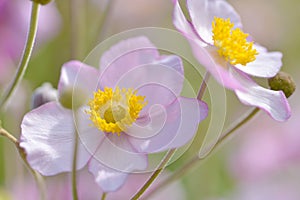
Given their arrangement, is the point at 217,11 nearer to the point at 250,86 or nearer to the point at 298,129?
the point at 250,86

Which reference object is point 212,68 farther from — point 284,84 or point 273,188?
point 273,188

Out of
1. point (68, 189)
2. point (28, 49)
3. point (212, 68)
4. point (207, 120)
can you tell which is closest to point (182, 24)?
point (212, 68)

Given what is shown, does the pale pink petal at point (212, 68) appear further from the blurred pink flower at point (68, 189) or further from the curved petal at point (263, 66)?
the blurred pink flower at point (68, 189)

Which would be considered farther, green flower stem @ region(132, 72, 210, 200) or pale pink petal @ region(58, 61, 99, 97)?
pale pink petal @ region(58, 61, 99, 97)

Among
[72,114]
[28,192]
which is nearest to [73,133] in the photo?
[72,114]

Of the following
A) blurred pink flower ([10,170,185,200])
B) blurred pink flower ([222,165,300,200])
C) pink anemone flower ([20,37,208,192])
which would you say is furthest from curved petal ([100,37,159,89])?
blurred pink flower ([222,165,300,200])

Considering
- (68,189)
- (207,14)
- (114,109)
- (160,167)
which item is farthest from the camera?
(68,189)

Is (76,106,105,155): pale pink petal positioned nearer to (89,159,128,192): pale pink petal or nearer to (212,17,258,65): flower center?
(89,159,128,192): pale pink petal
